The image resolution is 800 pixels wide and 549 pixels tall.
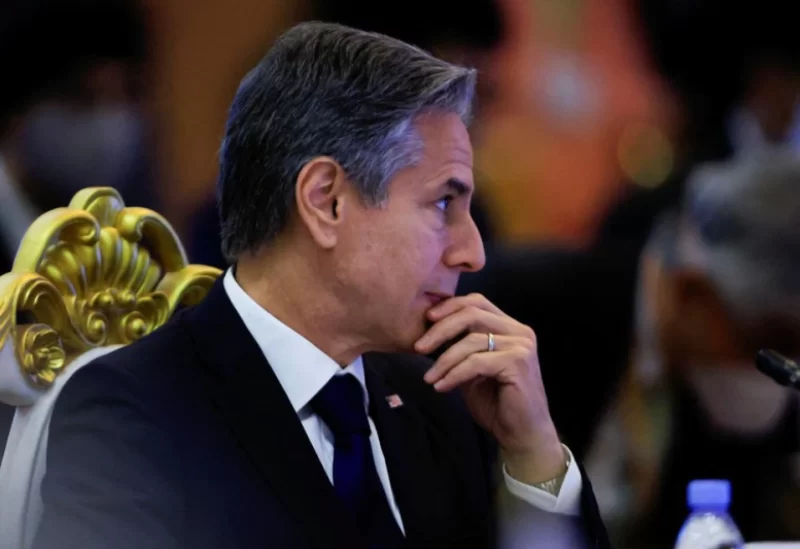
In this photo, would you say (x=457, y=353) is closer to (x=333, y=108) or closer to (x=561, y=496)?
(x=561, y=496)

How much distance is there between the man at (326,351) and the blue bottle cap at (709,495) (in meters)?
0.25

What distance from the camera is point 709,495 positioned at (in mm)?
986

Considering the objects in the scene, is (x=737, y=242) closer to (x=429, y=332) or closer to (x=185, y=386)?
(x=429, y=332)

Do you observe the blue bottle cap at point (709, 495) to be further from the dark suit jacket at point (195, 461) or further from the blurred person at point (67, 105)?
the blurred person at point (67, 105)

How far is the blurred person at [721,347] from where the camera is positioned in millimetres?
1860

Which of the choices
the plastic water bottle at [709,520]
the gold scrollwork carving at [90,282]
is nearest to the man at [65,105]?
the gold scrollwork carving at [90,282]

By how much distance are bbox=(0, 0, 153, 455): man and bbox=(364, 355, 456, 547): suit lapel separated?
0.74m

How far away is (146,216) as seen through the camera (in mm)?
1369

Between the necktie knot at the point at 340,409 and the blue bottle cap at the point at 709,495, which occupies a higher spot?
the blue bottle cap at the point at 709,495

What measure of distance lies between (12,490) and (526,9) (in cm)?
128

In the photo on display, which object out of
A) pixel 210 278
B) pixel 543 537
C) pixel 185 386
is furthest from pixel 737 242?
pixel 185 386

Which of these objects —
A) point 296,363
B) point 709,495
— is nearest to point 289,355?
point 296,363

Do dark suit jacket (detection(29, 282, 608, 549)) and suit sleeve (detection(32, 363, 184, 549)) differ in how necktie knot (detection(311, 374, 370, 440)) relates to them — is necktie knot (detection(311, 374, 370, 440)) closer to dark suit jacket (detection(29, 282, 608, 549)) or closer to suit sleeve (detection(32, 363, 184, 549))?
dark suit jacket (detection(29, 282, 608, 549))

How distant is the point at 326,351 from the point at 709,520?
498mm
